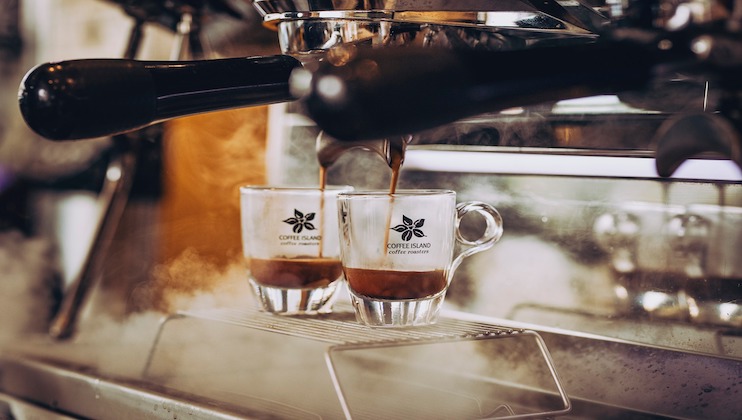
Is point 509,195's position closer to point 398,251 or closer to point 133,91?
point 398,251

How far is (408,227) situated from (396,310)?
0.06 meters

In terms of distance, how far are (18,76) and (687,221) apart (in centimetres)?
115

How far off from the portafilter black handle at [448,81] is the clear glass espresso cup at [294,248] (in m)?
0.30

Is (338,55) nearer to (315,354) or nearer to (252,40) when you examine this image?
(315,354)

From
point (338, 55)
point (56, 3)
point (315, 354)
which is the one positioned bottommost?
point (315, 354)

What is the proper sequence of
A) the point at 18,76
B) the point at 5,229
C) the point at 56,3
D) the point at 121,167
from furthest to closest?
the point at 18,76 → the point at 56,3 → the point at 5,229 → the point at 121,167

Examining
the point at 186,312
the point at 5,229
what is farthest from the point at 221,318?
the point at 5,229

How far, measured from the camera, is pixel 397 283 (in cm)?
52

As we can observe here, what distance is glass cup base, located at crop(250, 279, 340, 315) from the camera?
60cm

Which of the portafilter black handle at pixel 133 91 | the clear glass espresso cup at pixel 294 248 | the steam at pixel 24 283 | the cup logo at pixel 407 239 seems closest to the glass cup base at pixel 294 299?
the clear glass espresso cup at pixel 294 248

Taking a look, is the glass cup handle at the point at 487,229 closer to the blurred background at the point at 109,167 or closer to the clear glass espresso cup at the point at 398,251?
the clear glass espresso cup at the point at 398,251

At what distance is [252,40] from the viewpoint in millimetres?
796

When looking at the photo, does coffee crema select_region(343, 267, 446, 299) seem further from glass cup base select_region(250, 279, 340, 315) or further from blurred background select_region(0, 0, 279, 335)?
blurred background select_region(0, 0, 279, 335)

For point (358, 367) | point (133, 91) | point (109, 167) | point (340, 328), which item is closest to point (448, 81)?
point (133, 91)
